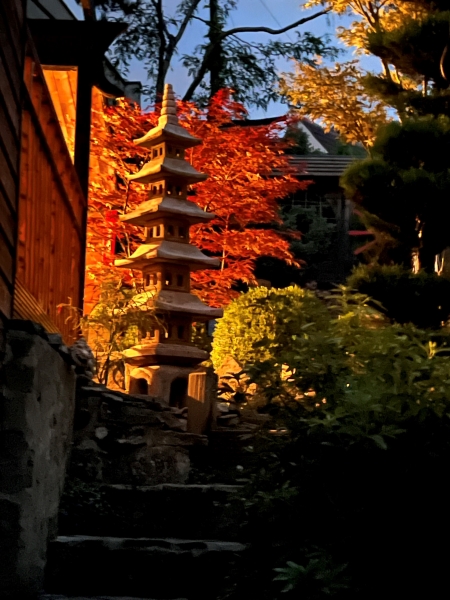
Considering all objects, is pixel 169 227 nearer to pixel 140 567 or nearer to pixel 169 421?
pixel 169 421

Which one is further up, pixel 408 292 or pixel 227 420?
pixel 408 292

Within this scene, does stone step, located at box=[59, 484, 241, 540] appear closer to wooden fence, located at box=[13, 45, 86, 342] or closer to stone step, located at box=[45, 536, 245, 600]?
stone step, located at box=[45, 536, 245, 600]

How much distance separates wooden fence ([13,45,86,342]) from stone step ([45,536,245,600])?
1266mm

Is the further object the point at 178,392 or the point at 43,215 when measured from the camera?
the point at 178,392

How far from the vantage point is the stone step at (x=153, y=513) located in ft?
15.2

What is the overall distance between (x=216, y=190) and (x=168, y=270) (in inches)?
Result: 185

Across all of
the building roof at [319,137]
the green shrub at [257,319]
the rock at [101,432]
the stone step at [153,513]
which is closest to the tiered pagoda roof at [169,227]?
the green shrub at [257,319]

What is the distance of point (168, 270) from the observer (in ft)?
26.4

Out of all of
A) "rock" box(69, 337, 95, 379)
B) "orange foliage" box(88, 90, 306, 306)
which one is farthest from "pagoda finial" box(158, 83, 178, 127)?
"orange foliage" box(88, 90, 306, 306)

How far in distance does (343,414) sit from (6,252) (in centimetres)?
166

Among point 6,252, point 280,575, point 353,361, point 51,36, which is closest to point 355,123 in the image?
point 51,36

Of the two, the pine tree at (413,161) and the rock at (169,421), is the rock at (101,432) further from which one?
the pine tree at (413,161)

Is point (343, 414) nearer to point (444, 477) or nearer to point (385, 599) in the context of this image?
point (444, 477)

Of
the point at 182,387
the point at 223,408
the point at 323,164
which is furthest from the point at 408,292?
the point at 323,164
